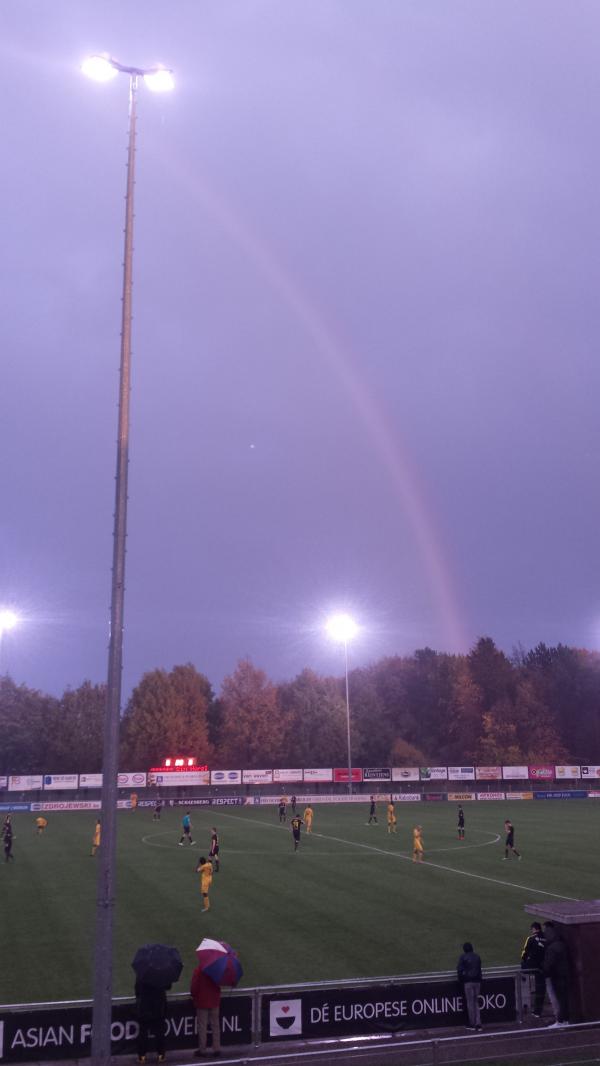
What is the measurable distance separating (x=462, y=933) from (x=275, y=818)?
140ft

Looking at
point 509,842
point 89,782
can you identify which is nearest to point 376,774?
point 89,782

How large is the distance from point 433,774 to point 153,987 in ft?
264

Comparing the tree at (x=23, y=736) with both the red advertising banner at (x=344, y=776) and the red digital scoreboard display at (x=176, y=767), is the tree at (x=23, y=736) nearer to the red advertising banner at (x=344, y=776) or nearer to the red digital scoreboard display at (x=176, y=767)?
the red digital scoreboard display at (x=176, y=767)

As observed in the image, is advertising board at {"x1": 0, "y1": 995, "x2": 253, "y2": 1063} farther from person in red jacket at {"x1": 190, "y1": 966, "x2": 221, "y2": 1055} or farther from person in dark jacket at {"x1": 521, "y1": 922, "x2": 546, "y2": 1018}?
person in dark jacket at {"x1": 521, "y1": 922, "x2": 546, "y2": 1018}

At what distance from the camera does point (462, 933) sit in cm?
2530

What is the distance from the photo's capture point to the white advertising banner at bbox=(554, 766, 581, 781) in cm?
9362

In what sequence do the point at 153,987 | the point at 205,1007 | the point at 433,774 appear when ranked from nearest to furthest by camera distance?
the point at 153,987, the point at 205,1007, the point at 433,774

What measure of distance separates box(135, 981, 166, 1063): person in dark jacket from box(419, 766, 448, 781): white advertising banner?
7877 centimetres

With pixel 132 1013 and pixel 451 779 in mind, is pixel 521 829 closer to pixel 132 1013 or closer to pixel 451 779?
pixel 451 779

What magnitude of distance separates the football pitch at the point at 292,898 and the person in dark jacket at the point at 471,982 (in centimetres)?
480

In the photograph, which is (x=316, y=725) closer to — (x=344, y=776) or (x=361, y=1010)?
(x=344, y=776)

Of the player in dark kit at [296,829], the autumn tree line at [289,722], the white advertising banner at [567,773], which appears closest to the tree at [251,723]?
the autumn tree line at [289,722]

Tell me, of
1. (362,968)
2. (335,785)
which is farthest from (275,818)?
(362,968)

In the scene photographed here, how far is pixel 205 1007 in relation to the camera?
49.7 ft
